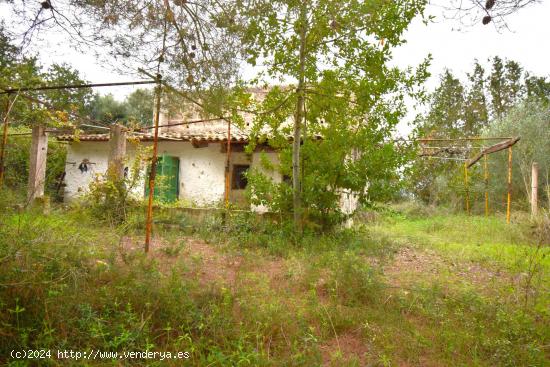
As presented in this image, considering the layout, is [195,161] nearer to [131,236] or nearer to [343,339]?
[131,236]

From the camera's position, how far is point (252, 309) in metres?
3.40

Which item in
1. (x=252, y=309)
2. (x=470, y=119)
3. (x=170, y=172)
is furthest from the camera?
(x=470, y=119)

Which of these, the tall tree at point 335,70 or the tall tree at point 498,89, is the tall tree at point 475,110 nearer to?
the tall tree at point 498,89

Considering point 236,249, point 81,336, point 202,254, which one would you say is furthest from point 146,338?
point 236,249

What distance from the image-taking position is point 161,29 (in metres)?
4.64

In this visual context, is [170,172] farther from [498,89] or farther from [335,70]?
[498,89]

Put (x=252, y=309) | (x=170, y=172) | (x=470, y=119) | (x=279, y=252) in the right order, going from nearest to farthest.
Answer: (x=252, y=309) → (x=279, y=252) → (x=170, y=172) → (x=470, y=119)

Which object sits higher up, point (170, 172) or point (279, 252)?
point (170, 172)

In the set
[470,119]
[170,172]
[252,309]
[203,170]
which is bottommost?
[252,309]

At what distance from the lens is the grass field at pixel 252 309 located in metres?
2.75

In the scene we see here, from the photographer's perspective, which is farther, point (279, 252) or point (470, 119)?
point (470, 119)

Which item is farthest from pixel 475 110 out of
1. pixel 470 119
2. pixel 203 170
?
pixel 203 170

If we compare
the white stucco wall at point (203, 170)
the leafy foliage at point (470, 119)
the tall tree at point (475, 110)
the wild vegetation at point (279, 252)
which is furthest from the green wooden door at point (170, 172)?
the tall tree at point (475, 110)

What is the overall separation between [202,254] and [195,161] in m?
7.38
